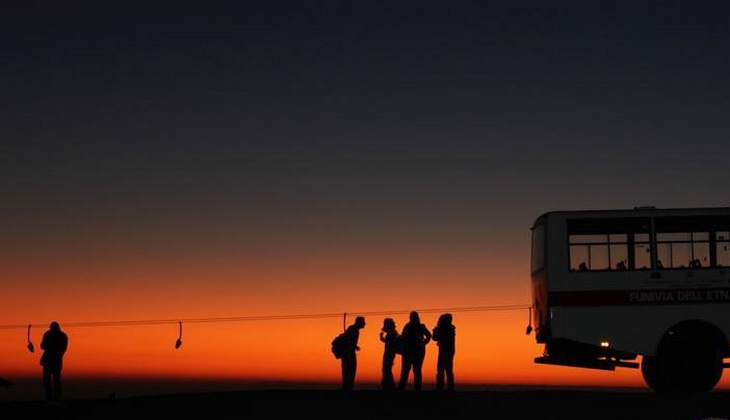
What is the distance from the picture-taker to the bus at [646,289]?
24.3m

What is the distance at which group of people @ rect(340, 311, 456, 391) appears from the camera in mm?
26391

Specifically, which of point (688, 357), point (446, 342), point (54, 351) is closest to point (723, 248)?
point (688, 357)

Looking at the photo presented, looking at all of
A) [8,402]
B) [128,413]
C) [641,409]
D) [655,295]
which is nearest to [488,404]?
[641,409]

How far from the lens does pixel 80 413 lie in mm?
23391

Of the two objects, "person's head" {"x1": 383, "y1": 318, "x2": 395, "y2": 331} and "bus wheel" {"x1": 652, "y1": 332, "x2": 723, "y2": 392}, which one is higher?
"person's head" {"x1": 383, "y1": 318, "x2": 395, "y2": 331}

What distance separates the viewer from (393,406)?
71.7 ft

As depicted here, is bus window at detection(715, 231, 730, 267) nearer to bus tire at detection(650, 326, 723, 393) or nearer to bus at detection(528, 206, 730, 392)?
bus at detection(528, 206, 730, 392)

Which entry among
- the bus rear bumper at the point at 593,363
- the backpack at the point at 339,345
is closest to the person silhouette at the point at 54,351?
the backpack at the point at 339,345

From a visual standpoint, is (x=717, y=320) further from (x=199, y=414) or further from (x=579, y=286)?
(x=199, y=414)

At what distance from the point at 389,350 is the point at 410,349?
667 mm

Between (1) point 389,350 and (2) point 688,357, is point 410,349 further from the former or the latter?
(2) point 688,357

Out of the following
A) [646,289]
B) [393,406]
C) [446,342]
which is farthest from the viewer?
[446,342]

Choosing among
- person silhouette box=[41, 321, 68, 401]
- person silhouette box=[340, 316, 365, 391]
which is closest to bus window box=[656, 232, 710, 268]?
person silhouette box=[340, 316, 365, 391]

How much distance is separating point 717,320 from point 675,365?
1.24 metres
